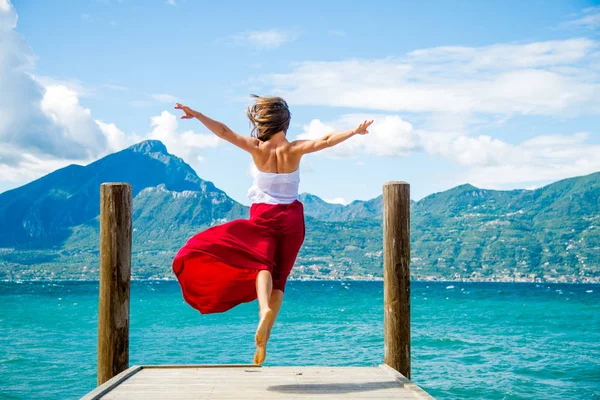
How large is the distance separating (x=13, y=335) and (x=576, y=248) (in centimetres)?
17258

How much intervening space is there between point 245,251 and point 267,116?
4.68 feet

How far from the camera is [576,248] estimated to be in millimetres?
189875

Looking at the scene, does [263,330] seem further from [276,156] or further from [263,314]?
[276,156]

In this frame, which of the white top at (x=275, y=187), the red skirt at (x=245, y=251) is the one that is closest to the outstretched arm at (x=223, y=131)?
the white top at (x=275, y=187)

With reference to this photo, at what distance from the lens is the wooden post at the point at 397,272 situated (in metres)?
7.29

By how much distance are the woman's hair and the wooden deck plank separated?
2.53m

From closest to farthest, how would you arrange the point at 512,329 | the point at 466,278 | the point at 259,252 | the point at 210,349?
the point at 259,252, the point at 210,349, the point at 512,329, the point at 466,278

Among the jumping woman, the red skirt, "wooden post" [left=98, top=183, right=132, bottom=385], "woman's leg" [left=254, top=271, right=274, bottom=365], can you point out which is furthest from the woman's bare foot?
"wooden post" [left=98, top=183, right=132, bottom=385]

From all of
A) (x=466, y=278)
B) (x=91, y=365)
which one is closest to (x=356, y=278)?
(x=466, y=278)

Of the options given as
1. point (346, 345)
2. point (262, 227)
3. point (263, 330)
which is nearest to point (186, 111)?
point (262, 227)

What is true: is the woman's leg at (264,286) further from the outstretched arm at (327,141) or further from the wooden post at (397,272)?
the wooden post at (397,272)

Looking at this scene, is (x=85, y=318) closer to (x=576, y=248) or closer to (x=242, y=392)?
(x=242, y=392)

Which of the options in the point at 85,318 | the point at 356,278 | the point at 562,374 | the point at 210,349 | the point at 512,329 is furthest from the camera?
the point at 356,278

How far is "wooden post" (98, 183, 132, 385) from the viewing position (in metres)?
7.26
